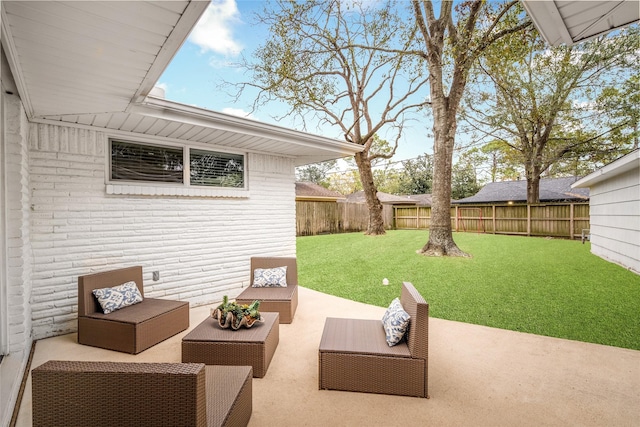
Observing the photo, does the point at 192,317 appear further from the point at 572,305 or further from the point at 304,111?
the point at 304,111

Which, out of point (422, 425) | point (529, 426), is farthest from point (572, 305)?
point (422, 425)

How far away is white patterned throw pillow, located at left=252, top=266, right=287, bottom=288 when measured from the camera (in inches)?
181

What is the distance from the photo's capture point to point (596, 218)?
8891mm

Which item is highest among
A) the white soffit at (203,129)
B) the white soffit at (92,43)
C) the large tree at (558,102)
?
the large tree at (558,102)

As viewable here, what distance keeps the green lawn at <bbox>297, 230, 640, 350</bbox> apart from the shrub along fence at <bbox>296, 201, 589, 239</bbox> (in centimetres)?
337

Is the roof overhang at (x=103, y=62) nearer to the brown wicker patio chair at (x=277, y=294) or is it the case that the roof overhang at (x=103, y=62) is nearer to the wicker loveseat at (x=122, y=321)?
the wicker loveseat at (x=122, y=321)

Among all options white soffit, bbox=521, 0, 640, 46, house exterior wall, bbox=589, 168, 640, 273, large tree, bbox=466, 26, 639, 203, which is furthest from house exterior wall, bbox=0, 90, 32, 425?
large tree, bbox=466, 26, 639, 203

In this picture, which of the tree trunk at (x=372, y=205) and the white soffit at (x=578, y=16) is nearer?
the white soffit at (x=578, y=16)

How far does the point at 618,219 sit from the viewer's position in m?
7.09

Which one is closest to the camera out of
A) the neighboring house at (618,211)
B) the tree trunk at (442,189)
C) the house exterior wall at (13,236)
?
the house exterior wall at (13,236)

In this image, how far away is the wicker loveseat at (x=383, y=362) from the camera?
2410mm

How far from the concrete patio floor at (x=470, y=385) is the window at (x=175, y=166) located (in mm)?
2308

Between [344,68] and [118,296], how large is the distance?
1264 cm

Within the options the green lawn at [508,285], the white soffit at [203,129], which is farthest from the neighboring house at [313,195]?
the white soffit at [203,129]
